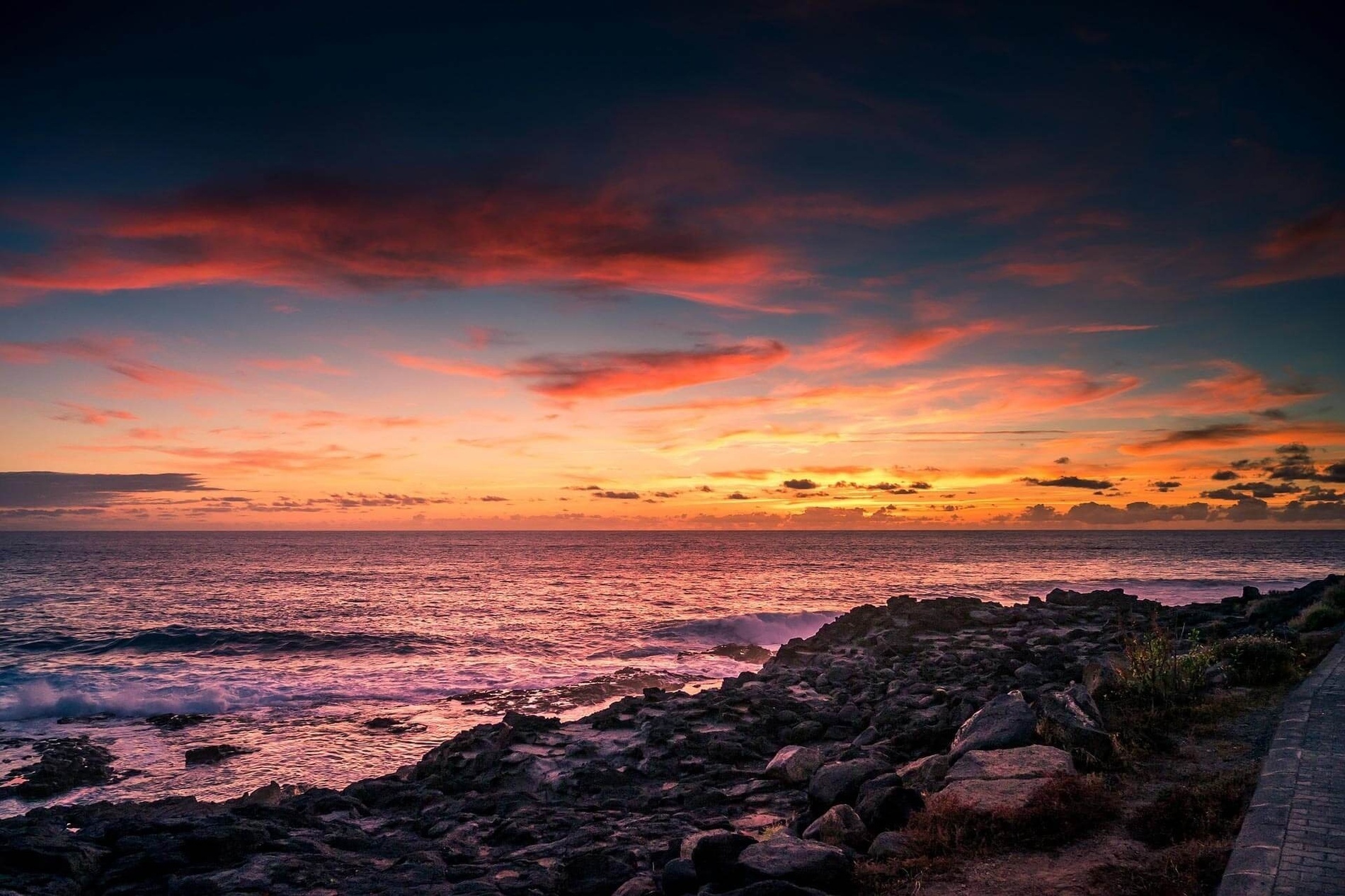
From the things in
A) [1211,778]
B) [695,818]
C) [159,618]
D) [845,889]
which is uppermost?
[1211,778]

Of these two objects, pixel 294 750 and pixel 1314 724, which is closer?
pixel 1314 724

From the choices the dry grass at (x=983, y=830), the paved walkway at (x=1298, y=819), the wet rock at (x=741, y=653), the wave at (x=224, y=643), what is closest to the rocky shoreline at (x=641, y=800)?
the dry grass at (x=983, y=830)

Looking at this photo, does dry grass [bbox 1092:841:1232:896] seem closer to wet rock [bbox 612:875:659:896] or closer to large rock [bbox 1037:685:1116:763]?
large rock [bbox 1037:685:1116:763]

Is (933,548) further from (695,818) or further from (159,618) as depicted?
(695,818)

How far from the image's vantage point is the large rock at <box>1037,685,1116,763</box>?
10156 millimetres

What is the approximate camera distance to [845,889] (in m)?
7.45

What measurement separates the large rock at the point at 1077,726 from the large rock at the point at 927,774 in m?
1.53

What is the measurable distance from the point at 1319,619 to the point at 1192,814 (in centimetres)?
1818

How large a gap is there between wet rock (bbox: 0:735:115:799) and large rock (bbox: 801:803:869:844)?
1732 centimetres

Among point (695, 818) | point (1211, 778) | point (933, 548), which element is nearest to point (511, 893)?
point (695, 818)

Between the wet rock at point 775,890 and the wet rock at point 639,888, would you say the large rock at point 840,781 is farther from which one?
the wet rock at point 775,890

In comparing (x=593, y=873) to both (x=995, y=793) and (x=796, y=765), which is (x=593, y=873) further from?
(x=796, y=765)

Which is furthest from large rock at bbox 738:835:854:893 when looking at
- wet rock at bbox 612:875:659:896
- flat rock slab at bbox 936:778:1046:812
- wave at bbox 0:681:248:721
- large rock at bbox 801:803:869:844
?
wave at bbox 0:681:248:721

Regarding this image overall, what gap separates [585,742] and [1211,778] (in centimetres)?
1259
